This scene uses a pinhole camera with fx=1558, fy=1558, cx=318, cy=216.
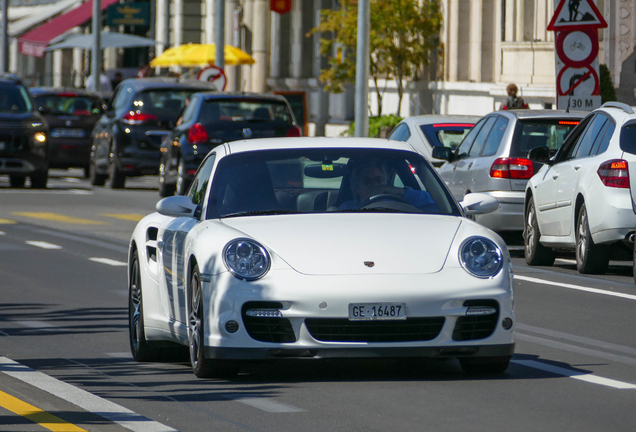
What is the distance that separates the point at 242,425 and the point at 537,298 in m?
5.74

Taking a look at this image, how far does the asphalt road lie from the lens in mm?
6898

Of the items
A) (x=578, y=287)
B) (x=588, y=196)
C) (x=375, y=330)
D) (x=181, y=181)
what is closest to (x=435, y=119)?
(x=181, y=181)

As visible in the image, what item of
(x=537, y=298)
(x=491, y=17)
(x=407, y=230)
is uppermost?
(x=491, y=17)

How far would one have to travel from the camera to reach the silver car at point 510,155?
16.0 metres

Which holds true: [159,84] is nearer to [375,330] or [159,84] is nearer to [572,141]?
[572,141]

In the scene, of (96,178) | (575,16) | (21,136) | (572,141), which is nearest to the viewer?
(572,141)

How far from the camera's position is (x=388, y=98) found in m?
40.2

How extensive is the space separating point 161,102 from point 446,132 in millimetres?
8101

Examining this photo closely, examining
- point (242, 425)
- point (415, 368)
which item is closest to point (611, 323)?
point (415, 368)

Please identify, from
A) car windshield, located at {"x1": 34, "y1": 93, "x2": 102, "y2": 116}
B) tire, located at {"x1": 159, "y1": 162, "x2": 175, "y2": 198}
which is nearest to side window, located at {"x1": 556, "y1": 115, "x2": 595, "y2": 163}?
tire, located at {"x1": 159, "y1": 162, "x2": 175, "y2": 198}

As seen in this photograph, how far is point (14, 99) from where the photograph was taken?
1075 inches

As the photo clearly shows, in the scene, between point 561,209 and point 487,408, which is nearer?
point 487,408

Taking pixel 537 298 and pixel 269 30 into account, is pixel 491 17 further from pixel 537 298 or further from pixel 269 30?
pixel 537 298

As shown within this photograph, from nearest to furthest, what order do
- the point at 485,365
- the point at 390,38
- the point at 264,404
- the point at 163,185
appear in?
the point at 264,404, the point at 485,365, the point at 163,185, the point at 390,38
